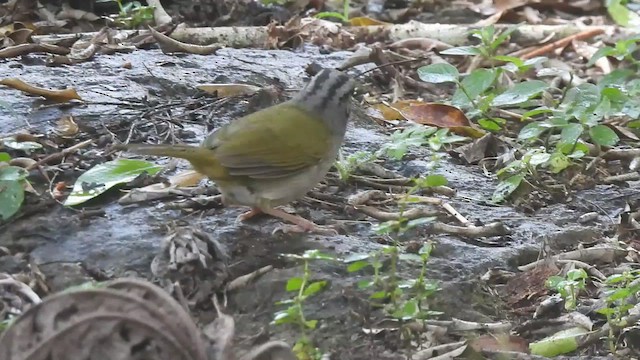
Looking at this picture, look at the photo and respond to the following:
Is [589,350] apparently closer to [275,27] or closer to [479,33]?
[479,33]

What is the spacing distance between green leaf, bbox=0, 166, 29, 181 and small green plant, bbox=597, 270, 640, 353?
2.19 metres

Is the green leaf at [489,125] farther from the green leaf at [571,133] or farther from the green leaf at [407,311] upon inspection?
the green leaf at [407,311]

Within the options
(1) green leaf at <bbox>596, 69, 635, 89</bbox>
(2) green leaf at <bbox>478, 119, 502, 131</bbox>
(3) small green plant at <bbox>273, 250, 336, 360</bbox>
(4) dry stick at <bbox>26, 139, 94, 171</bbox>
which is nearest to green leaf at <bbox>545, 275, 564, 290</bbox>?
(3) small green plant at <bbox>273, 250, 336, 360</bbox>

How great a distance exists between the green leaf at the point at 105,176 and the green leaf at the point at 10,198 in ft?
0.76

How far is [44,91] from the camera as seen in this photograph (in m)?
4.99

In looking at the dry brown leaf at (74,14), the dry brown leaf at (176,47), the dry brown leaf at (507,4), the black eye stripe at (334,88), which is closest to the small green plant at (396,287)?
the black eye stripe at (334,88)

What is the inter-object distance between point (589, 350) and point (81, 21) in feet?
15.6

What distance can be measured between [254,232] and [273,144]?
1.23 feet

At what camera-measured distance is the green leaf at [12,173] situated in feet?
12.2

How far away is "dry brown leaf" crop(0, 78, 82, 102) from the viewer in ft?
16.4

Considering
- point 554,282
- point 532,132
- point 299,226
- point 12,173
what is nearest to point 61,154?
point 12,173

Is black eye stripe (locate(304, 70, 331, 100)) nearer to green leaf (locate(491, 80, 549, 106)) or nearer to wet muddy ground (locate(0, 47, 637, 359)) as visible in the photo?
wet muddy ground (locate(0, 47, 637, 359))

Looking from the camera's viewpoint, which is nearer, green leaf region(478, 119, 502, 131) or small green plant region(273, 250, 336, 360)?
small green plant region(273, 250, 336, 360)

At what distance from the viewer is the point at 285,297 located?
3346 millimetres
